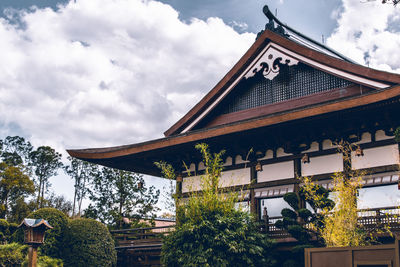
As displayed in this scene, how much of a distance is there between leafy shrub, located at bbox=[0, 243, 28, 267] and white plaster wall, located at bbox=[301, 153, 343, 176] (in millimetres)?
8155

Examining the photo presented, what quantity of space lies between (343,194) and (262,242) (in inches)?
94.7

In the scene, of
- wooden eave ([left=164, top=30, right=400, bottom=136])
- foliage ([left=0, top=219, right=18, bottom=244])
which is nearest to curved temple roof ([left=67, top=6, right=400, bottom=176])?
wooden eave ([left=164, top=30, right=400, bottom=136])

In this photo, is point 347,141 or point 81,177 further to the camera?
point 81,177

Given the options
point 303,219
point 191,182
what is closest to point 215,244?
point 303,219

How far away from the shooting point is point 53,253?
13.9 meters

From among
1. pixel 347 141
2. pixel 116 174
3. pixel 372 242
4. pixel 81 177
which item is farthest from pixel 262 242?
pixel 81 177

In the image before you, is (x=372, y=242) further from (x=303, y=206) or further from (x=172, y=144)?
(x=172, y=144)

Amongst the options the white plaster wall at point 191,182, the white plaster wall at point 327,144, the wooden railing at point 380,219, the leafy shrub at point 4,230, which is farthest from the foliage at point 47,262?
the wooden railing at point 380,219

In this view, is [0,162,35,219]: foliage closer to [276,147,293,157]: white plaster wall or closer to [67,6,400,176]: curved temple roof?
[67,6,400,176]: curved temple roof

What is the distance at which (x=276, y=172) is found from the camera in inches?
561

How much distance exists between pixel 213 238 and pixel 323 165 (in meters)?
3.97

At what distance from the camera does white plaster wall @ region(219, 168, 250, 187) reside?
14.9 m

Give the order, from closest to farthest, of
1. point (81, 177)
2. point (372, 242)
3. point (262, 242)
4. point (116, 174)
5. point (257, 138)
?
point (372, 242)
point (262, 242)
point (257, 138)
point (116, 174)
point (81, 177)

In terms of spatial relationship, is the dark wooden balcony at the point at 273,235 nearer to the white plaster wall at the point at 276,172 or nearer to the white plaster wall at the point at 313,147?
the white plaster wall at the point at 276,172
